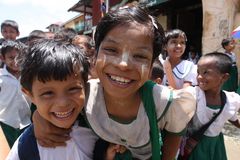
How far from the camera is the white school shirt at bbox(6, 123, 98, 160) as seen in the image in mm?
1336

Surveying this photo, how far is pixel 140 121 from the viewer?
1490 mm

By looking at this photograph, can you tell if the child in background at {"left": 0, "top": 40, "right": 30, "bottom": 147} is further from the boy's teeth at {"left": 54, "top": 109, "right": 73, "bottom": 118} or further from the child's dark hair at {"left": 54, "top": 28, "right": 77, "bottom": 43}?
the boy's teeth at {"left": 54, "top": 109, "right": 73, "bottom": 118}

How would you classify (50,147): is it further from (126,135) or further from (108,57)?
(108,57)

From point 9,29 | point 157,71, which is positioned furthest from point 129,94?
point 9,29

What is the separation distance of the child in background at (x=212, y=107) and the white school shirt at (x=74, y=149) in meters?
0.91

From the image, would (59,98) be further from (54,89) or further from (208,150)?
(208,150)

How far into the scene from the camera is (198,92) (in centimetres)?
219

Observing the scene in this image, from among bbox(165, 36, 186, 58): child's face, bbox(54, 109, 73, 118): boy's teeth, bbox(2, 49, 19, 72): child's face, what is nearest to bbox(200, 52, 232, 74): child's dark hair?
bbox(165, 36, 186, 58): child's face

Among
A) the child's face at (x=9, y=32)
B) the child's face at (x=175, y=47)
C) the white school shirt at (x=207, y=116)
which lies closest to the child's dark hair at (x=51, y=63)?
the white school shirt at (x=207, y=116)

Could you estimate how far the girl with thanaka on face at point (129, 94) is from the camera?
1.39 meters

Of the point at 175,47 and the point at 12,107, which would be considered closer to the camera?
the point at 12,107

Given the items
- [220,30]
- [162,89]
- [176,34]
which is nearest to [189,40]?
[220,30]

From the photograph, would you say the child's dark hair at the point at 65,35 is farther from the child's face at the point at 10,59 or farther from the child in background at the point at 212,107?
the child in background at the point at 212,107

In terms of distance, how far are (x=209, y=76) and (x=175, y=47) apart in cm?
83
